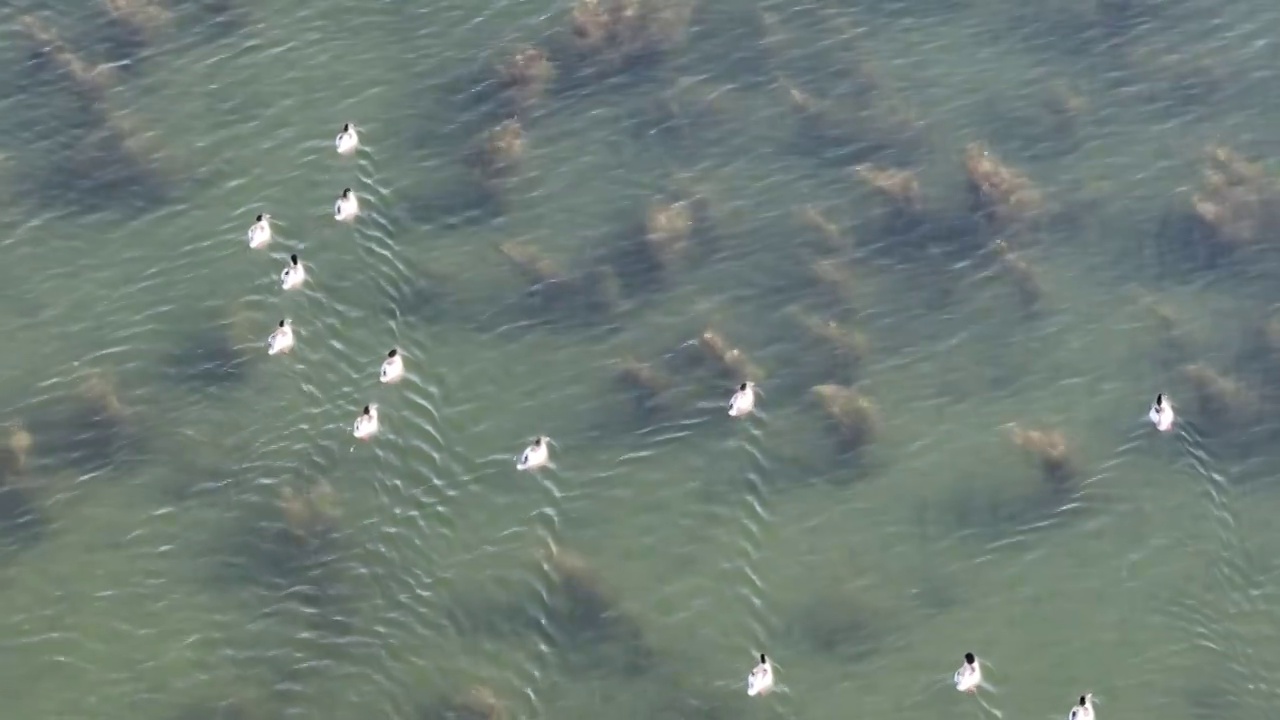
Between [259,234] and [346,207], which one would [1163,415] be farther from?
[259,234]

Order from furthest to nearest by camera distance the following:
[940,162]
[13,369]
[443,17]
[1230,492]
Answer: [443,17] → [940,162] → [13,369] → [1230,492]

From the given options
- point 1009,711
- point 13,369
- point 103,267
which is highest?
point 103,267

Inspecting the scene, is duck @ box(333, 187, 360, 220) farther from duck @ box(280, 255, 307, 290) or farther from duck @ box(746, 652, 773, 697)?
duck @ box(746, 652, 773, 697)

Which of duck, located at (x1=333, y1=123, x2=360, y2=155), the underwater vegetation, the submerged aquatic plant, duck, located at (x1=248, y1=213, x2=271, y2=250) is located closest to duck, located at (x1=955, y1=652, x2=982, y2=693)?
the submerged aquatic plant

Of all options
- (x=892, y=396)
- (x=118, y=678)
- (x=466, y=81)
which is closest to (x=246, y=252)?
(x=466, y=81)

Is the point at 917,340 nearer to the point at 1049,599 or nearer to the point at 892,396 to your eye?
the point at 892,396

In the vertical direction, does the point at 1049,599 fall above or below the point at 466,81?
below

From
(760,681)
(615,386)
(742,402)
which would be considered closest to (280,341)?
(615,386)

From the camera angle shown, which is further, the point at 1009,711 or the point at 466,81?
the point at 466,81
